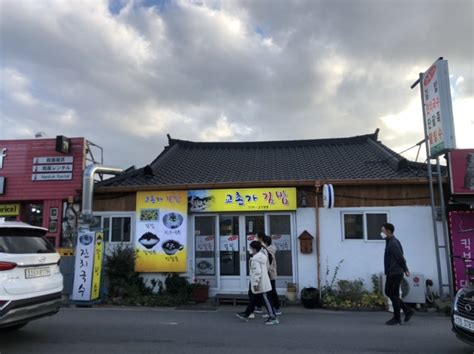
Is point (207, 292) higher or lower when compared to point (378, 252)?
lower

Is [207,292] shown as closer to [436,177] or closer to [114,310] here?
[114,310]

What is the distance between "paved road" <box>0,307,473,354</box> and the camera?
585cm

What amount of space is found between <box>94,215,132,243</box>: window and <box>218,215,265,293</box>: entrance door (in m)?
→ 2.75

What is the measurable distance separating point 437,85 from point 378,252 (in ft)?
14.7

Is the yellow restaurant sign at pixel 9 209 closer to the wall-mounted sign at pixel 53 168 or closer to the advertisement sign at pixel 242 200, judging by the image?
the wall-mounted sign at pixel 53 168

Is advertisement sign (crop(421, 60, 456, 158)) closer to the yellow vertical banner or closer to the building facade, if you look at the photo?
the building facade

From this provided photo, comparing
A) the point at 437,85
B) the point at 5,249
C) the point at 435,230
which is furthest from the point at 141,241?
the point at 437,85

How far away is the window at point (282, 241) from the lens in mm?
10992

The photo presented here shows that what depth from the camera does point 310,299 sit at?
958 cm

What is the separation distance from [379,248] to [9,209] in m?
11.3

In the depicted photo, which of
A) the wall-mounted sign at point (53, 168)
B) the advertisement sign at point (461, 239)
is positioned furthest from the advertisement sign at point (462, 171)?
the wall-mounted sign at point (53, 168)

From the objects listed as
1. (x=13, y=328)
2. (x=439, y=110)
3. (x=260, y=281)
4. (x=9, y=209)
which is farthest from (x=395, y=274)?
(x=9, y=209)

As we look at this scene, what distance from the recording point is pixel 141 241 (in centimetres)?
1120

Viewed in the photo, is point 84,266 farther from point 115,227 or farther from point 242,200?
point 242,200
